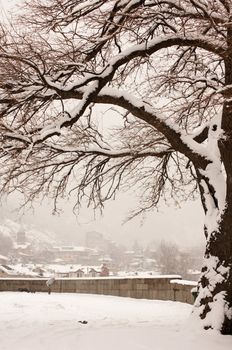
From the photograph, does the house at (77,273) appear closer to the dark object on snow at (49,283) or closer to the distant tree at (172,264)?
the distant tree at (172,264)

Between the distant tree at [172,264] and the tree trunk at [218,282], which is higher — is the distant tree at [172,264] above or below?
above

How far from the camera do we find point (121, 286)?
21562 millimetres

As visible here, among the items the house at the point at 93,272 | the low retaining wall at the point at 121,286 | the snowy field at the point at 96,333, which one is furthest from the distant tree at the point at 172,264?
the snowy field at the point at 96,333

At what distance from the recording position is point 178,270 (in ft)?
290

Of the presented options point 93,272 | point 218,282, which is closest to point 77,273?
point 93,272

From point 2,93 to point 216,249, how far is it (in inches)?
191

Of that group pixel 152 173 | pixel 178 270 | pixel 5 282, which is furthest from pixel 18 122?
pixel 178 270

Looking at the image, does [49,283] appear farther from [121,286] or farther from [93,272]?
[93,272]

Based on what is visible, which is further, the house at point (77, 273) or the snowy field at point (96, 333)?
the house at point (77, 273)

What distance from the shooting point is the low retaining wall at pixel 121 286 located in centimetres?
1836

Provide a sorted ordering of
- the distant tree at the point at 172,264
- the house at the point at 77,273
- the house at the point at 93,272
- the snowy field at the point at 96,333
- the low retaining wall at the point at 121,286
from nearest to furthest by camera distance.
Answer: the snowy field at the point at 96,333 → the low retaining wall at the point at 121,286 → the distant tree at the point at 172,264 → the house at the point at 93,272 → the house at the point at 77,273

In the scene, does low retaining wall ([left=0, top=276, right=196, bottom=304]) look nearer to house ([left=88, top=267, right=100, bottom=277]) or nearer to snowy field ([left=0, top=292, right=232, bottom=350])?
snowy field ([left=0, top=292, right=232, bottom=350])

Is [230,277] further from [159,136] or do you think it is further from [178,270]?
[178,270]

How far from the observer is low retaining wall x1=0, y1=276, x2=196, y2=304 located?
18359 mm
